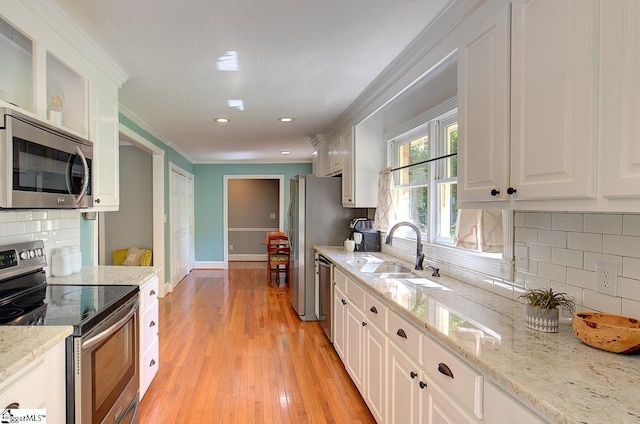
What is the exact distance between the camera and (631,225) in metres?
1.23

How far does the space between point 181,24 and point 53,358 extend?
5.63ft

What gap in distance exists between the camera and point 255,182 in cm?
916

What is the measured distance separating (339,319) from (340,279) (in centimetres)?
36

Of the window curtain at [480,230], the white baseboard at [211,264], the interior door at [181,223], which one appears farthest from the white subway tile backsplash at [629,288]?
the white baseboard at [211,264]

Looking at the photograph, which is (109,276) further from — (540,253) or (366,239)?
(540,253)

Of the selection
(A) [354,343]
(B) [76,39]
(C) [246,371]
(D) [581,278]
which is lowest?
(C) [246,371]

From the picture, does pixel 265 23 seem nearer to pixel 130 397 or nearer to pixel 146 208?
pixel 130 397

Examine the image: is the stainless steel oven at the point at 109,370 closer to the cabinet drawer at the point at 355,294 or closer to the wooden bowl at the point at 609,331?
the cabinet drawer at the point at 355,294

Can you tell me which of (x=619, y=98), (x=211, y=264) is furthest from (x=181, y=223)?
(x=619, y=98)

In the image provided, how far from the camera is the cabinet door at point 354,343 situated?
95.4 inches

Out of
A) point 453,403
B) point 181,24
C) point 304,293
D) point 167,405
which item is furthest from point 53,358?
point 304,293

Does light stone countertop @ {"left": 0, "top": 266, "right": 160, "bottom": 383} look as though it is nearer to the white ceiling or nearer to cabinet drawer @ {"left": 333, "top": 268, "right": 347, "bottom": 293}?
the white ceiling

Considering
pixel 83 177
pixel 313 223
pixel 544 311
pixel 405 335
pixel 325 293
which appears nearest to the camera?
pixel 544 311

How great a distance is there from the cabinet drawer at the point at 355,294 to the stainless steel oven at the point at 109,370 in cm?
143
